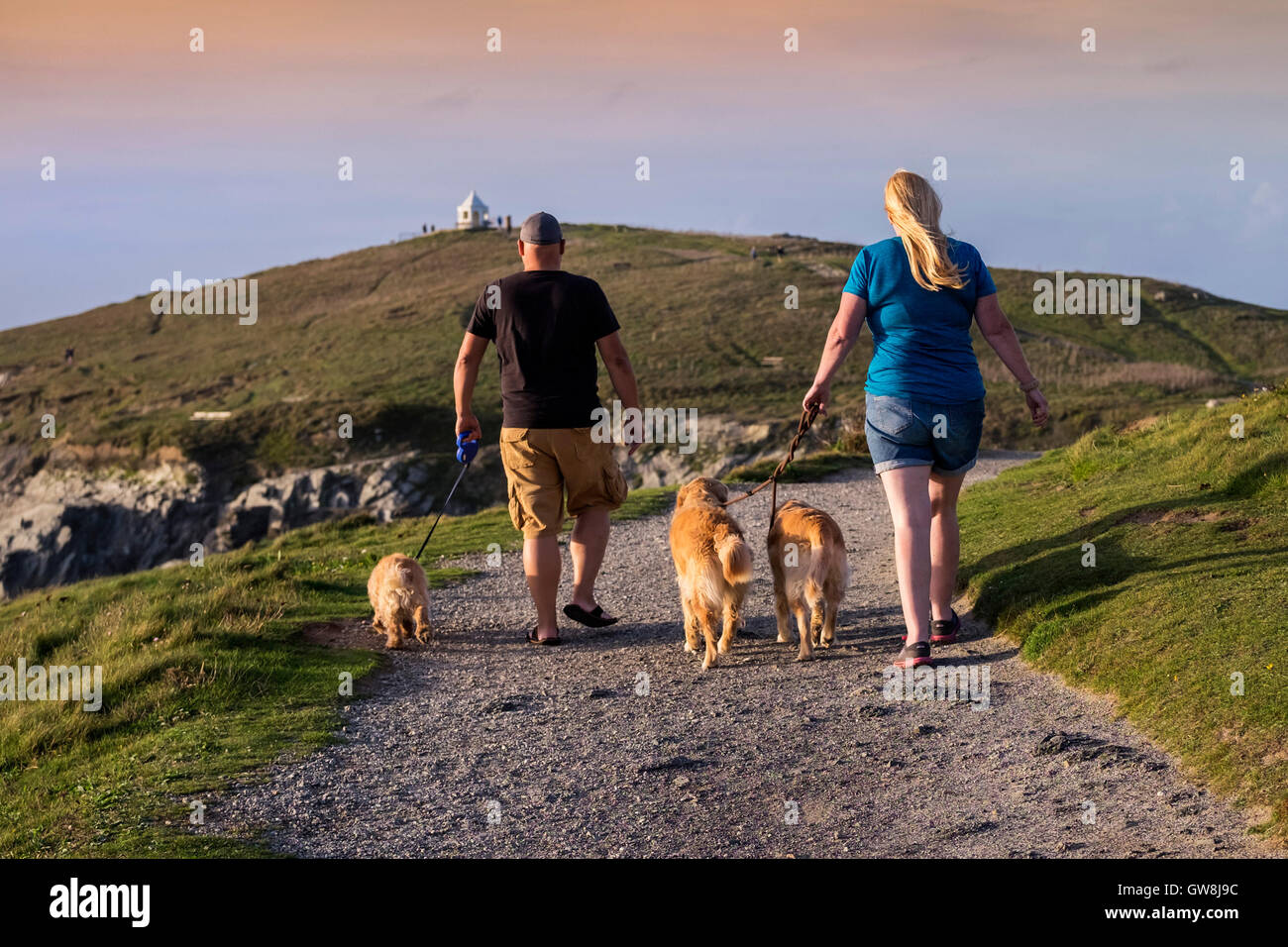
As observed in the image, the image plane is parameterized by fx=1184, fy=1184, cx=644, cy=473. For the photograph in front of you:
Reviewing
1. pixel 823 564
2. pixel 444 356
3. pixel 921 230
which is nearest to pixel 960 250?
pixel 921 230

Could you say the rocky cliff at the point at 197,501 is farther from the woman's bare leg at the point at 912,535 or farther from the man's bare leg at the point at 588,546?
the woman's bare leg at the point at 912,535

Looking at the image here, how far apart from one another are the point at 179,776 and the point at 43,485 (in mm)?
47361

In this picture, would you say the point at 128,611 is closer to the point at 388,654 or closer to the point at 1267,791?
the point at 388,654

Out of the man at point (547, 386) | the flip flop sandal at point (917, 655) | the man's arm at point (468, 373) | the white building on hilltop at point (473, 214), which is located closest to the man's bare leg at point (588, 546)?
the man at point (547, 386)

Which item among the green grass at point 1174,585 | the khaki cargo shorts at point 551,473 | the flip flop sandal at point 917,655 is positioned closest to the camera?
the green grass at point 1174,585

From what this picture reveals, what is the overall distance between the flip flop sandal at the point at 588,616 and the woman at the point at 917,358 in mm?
2508

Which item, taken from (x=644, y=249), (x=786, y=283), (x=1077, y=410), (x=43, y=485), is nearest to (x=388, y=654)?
(x=1077, y=410)

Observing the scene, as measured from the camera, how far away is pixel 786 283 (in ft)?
229

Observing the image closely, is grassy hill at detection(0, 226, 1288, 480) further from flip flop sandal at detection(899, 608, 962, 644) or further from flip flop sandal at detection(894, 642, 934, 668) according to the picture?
flip flop sandal at detection(894, 642, 934, 668)

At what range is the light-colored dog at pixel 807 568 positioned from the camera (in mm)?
7246

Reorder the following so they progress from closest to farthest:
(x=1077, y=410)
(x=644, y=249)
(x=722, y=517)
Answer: (x=722, y=517)
(x=1077, y=410)
(x=644, y=249)

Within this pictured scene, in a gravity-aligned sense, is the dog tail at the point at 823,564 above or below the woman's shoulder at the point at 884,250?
below

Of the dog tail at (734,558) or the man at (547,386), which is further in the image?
the man at (547,386)

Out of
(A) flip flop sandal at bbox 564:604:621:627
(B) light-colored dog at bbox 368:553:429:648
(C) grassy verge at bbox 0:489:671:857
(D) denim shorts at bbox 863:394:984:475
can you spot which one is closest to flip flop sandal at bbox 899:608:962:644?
(D) denim shorts at bbox 863:394:984:475
